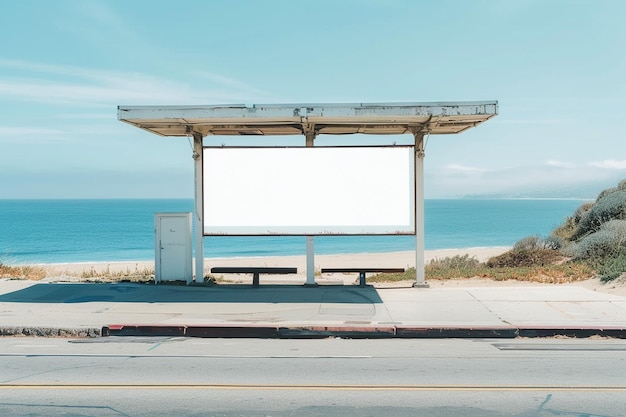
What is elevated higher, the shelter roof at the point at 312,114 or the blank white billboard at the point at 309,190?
the shelter roof at the point at 312,114

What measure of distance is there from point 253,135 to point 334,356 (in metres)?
8.92

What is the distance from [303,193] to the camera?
1500cm

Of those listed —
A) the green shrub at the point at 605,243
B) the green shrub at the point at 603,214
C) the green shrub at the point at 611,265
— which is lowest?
the green shrub at the point at 611,265

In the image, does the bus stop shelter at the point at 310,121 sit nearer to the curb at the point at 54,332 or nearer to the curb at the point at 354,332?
the curb at the point at 354,332

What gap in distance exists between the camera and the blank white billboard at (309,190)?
→ 1485 cm

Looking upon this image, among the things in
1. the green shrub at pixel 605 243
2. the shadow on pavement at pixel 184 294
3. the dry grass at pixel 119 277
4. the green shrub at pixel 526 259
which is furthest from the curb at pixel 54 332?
the green shrub at pixel 605 243

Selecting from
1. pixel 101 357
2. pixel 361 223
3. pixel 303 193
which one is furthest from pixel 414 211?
pixel 101 357

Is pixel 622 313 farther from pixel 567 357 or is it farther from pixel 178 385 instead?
pixel 178 385

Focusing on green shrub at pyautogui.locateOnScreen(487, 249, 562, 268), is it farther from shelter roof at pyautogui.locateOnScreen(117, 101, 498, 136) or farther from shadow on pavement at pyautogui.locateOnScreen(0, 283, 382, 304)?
shelter roof at pyautogui.locateOnScreen(117, 101, 498, 136)

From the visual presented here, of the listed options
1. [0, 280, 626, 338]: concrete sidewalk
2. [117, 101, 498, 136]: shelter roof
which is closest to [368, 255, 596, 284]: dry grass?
[0, 280, 626, 338]: concrete sidewalk

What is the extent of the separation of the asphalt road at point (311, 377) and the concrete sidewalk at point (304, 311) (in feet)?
1.20

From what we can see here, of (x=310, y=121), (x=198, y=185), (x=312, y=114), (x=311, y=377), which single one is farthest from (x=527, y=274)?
(x=311, y=377)

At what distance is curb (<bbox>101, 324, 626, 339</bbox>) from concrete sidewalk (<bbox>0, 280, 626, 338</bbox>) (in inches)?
0.7

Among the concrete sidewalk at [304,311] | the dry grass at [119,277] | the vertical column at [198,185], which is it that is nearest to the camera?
the concrete sidewalk at [304,311]
